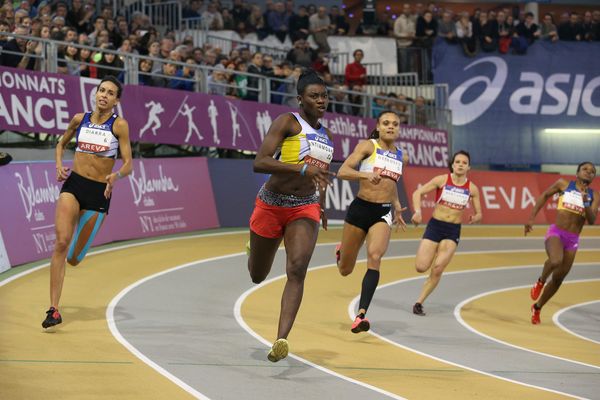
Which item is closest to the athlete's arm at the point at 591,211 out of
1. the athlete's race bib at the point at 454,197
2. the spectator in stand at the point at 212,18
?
the athlete's race bib at the point at 454,197

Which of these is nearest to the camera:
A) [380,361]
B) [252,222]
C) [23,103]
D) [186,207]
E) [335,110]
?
[252,222]

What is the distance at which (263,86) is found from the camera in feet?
78.2

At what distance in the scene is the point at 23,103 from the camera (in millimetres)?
17016

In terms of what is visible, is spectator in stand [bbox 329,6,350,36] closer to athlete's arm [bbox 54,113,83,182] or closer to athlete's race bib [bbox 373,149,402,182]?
athlete's race bib [bbox 373,149,402,182]

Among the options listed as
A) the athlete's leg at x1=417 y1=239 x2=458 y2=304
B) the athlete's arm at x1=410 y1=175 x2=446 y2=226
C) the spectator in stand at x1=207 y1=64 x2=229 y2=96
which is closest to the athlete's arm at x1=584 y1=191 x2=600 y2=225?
the athlete's leg at x1=417 y1=239 x2=458 y2=304

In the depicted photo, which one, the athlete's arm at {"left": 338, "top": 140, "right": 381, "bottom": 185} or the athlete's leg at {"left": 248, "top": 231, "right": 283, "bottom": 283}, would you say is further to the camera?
the athlete's arm at {"left": 338, "top": 140, "right": 381, "bottom": 185}

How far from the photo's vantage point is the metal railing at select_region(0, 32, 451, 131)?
1846 centimetres

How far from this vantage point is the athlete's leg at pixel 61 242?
10.0m

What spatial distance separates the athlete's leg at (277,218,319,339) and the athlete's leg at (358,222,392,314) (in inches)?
104

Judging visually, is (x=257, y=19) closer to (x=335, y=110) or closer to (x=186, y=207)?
(x=335, y=110)

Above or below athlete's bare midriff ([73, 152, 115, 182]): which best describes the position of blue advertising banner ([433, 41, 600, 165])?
below

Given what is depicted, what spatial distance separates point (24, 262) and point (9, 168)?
4.53 ft

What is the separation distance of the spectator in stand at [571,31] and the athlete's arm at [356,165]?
22137mm

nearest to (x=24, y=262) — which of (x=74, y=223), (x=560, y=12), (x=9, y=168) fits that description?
(x=9, y=168)
